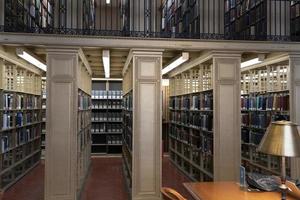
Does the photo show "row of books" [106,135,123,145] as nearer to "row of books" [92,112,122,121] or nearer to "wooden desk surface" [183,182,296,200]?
"row of books" [92,112,122,121]

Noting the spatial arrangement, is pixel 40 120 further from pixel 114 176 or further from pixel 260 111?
pixel 260 111

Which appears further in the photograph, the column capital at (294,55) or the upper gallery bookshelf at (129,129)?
the upper gallery bookshelf at (129,129)

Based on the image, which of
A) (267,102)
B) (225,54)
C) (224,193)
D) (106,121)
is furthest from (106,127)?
(224,193)

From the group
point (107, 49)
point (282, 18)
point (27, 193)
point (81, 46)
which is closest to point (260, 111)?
point (282, 18)

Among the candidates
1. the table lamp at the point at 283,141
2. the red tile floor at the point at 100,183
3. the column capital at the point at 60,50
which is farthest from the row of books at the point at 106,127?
the table lamp at the point at 283,141

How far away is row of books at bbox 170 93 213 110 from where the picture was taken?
5.35m

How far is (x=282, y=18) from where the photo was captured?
17.4 feet

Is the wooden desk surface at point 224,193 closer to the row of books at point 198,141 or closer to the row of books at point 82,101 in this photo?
the row of books at point 198,141

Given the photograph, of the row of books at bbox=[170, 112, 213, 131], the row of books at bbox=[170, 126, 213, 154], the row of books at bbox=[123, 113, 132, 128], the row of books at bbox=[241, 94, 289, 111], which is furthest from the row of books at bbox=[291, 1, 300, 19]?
the row of books at bbox=[123, 113, 132, 128]

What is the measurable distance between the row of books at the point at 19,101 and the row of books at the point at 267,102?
14.8 ft

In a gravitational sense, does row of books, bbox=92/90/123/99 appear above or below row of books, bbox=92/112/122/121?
above

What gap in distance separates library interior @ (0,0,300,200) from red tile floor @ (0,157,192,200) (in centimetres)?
A: 3

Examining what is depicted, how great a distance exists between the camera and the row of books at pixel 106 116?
931 centimetres

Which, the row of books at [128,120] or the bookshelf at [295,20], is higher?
the bookshelf at [295,20]
